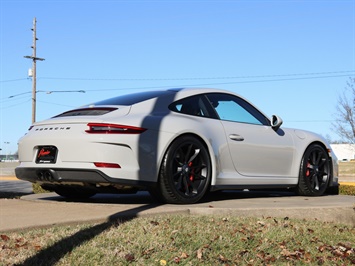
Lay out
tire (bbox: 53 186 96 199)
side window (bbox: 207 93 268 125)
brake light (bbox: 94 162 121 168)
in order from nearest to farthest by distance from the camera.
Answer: brake light (bbox: 94 162 121 168)
side window (bbox: 207 93 268 125)
tire (bbox: 53 186 96 199)

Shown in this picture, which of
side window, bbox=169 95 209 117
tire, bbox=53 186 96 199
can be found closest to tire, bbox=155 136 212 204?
side window, bbox=169 95 209 117

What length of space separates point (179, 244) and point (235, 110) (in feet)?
10.0

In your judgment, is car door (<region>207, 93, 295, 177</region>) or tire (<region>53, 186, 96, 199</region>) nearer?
car door (<region>207, 93, 295, 177</region>)

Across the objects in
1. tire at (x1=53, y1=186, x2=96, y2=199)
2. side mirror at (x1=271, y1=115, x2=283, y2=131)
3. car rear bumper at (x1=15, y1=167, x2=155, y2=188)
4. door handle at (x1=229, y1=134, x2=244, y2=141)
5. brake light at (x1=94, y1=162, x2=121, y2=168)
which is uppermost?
side mirror at (x1=271, y1=115, x2=283, y2=131)

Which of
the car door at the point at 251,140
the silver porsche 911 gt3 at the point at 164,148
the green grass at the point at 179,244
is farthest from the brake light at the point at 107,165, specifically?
the car door at the point at 251,140

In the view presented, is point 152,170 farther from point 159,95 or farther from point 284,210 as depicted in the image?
point 284,210

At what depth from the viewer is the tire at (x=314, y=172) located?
712 centimetres

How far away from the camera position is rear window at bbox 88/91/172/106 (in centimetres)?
590

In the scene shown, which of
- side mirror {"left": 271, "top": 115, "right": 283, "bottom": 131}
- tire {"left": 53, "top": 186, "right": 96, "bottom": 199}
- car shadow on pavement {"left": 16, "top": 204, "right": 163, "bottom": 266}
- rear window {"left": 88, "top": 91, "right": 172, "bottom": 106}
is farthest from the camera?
side mirror {"left": 271, "top": 115, "right": 283, "bottom": 131}

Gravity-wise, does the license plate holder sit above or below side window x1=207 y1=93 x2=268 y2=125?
below

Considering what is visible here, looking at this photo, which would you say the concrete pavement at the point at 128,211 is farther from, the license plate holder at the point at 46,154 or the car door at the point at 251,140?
the car door at the point at 251,140

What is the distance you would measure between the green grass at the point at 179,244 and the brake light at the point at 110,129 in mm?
1002

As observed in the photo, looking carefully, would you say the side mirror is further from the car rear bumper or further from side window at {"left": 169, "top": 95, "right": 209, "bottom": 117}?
the car rear bumper

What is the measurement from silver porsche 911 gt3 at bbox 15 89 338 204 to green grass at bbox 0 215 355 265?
0.80 metres
